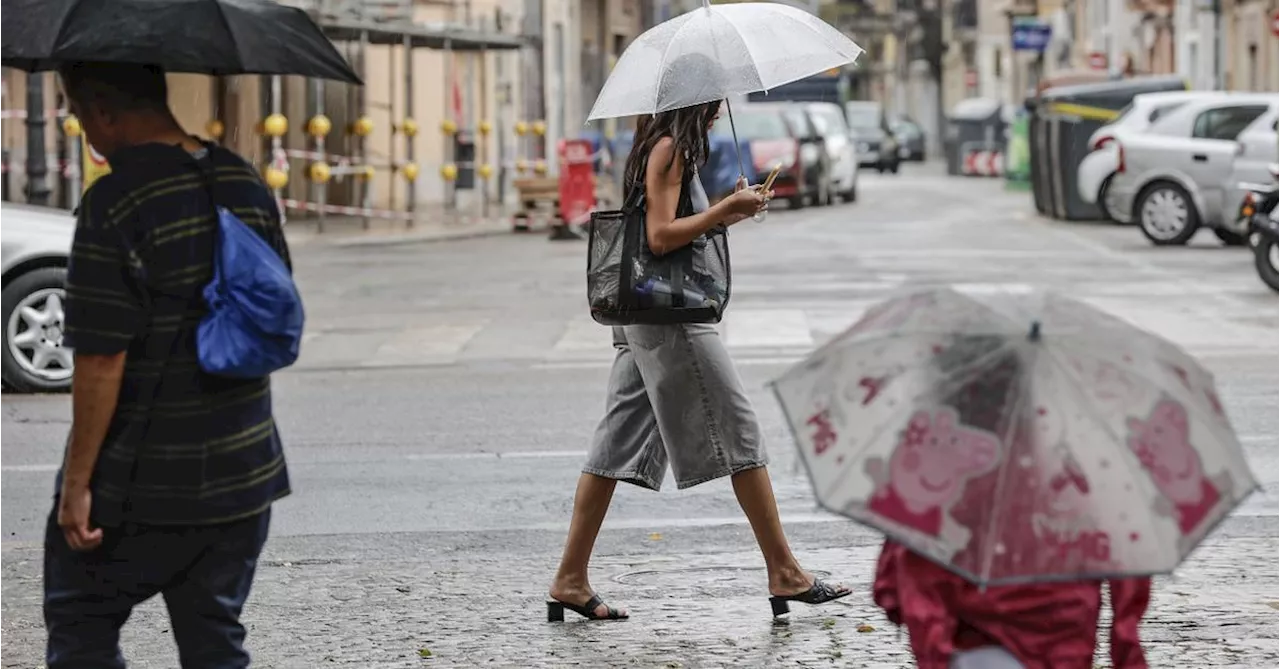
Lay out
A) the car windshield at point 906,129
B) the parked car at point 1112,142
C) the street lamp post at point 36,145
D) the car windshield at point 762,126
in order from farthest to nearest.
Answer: the car windshield at point 906,129 → the car windshield at point 762,126 → the parked car at point 1112,142 → the street lamp post at point 36,145

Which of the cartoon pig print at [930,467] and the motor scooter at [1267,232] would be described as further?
the motor scooter at [1267,232]

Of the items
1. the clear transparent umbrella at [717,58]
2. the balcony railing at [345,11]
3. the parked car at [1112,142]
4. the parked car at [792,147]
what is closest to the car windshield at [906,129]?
the parked car at [792,147]

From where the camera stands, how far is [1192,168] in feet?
79.6

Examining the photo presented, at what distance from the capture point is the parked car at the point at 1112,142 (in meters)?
25.6

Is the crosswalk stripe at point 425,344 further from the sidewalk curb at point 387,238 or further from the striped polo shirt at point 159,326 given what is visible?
the sidewalk curb at point 387,238

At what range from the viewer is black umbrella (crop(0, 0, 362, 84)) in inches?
164

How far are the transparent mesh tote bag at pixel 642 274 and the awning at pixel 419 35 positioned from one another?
22.0 metres

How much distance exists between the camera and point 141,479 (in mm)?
4176

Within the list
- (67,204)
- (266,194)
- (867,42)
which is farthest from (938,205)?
(867,42)

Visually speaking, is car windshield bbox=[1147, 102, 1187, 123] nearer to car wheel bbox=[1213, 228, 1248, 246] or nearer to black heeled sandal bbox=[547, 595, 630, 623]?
car wheel bbox=[1213, 228, 1248, 246]

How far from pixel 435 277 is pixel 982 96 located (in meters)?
77.2

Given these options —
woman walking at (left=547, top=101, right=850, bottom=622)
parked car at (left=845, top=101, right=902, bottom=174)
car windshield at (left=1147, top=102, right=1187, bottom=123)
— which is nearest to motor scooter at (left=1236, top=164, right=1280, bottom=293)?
car windshield at (left=1147, top=102, right=1187, bottom=123)

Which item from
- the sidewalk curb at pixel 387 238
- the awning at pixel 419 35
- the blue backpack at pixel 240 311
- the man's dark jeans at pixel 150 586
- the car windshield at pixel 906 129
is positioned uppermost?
the awning at pixel 419 35

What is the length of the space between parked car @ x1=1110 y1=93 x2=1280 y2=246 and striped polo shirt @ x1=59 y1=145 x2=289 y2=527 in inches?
800
